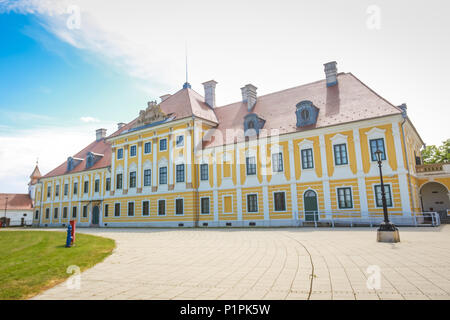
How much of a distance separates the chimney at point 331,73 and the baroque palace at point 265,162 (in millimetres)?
90

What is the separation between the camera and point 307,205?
23.6m

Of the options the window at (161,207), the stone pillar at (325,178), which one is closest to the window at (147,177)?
the window at (161,207)

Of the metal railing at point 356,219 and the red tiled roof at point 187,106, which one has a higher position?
the red tiled roof at point 187,106

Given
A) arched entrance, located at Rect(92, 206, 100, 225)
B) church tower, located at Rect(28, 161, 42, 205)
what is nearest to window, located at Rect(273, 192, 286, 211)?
arched entrance, located at Rect(92, 206, 100, 225)

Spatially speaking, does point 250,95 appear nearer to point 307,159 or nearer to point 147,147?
point 307,159

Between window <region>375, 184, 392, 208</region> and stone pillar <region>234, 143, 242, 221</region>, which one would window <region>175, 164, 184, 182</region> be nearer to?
stone pillar <region>234, 143, 242, 221</region>

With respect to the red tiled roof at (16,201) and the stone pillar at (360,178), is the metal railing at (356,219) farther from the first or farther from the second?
the red tiled roof at (16,201)

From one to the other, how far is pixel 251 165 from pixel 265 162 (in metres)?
1.34

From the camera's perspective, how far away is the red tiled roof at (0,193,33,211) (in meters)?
63.3

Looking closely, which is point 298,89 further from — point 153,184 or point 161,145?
point 153,184

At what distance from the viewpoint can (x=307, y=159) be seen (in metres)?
24.1

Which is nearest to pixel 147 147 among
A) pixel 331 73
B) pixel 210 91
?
pixel 210 91

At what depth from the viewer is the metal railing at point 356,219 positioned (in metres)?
19.8
